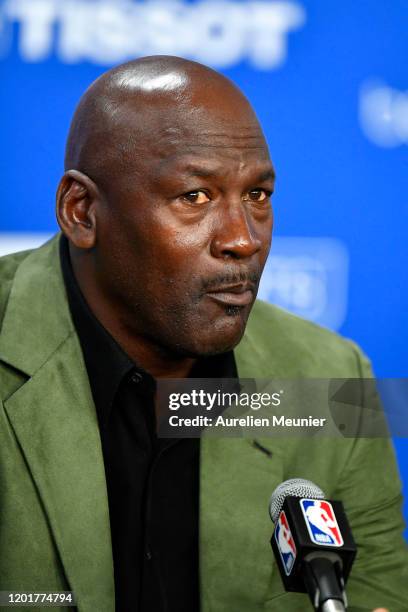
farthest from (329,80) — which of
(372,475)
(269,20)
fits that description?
(372,475)

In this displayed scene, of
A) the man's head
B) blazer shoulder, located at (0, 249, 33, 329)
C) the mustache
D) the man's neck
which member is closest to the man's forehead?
the man's head

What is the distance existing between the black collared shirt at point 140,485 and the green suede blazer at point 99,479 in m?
0.04

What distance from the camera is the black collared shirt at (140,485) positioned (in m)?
1.66

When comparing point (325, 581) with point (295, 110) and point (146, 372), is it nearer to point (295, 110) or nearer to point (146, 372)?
point (146, 372)

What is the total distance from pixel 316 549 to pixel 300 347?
95 cm

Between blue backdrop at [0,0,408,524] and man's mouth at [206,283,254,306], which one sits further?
blue backdrop at [0,0,408,524]

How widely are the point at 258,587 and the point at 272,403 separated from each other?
0.36 m

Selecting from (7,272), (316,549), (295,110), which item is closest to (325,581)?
(316,549)

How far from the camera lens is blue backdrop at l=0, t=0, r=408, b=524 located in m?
2.42

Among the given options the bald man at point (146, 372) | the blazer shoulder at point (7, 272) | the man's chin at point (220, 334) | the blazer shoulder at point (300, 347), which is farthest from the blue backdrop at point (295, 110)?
the man's chin at point (220, 334)

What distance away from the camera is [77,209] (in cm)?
177

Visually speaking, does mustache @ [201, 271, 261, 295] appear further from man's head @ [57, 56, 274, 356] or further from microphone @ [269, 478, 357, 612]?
microphone @ [269, 478, 357, 612]
